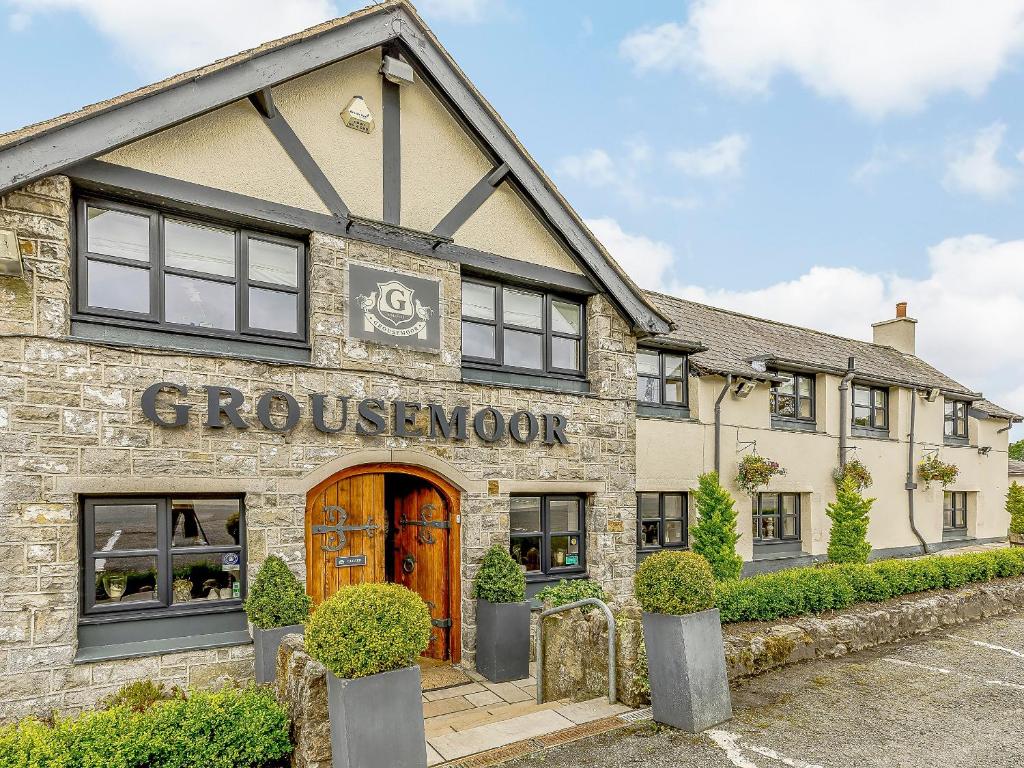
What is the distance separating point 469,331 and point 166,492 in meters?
4.51

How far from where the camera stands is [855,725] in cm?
624

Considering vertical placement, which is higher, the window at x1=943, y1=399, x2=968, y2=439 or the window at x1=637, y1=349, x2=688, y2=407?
the window at x1=637, y1=349, x2=688, y2=407

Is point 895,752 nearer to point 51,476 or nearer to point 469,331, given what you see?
point 469,331

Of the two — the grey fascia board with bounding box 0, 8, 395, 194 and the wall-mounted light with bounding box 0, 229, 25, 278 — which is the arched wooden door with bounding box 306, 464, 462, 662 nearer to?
the wall-mounted light with bounding box 0, 229, 25, 278

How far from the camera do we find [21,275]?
20.0ft

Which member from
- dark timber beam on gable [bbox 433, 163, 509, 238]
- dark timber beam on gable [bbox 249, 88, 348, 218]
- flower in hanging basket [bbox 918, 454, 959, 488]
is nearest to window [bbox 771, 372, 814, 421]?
flower in hanging basket [bbox 918, 454, 959, 488]

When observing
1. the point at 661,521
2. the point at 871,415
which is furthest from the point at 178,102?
the point at 871,415

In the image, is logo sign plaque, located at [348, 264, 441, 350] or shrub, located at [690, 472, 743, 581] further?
shrub, located at [690, 472, 743, 581]

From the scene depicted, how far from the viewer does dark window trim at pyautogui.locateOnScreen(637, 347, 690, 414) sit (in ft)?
45.3

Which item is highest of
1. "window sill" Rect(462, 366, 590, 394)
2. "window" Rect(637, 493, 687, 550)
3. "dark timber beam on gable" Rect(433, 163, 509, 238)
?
"dark timber beam on gable" Rect(433, 163, 509, 238)

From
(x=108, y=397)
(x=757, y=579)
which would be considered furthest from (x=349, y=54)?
(x=757, y=579)

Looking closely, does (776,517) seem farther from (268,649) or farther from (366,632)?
(366,632)

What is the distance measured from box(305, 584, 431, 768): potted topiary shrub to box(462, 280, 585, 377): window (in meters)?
4.89

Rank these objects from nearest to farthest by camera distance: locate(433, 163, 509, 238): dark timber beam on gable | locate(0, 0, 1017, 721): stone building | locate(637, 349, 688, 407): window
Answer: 1. locate(0, 0, 1017, 721): stone building
2. locate(433, 163, 509, 238): dark timber beam on gable
3. locate(637, 349, 688, 407): window
